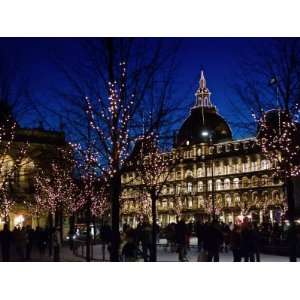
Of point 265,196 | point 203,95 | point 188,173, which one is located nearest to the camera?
point 265,196

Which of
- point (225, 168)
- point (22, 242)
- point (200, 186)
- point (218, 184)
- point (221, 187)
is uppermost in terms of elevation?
point (225, 168)

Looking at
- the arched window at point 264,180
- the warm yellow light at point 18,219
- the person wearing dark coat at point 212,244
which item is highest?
the arched window at point 264,180

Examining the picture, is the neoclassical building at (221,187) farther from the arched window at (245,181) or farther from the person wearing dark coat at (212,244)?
the person wearing dark coat at (212,244)

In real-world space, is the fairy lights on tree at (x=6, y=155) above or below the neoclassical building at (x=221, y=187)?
below

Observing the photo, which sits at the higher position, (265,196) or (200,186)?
(200,186)

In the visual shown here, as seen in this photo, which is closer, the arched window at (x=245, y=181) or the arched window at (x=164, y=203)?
the arched window at (x=245, y=181)

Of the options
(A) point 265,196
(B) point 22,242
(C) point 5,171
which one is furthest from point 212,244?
(A) point 265,196

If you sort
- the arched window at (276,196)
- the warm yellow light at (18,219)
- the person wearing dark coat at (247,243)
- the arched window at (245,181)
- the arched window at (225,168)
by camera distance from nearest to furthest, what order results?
the person wearing dark coat at (247,243) < the warm yellow light at (18,219) < the arched window at (276,196) < the arched window at (245,181) < the arched window at (225,168)

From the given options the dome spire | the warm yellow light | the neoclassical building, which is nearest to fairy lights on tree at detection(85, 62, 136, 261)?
the warm yellow light

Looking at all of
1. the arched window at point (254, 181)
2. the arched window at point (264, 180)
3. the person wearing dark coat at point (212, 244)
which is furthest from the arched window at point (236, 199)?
the person wearing dark coat at point (212, 244)

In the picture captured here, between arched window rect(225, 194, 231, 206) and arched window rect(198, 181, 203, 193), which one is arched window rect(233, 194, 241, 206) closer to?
arched window rect(225, 194, 231, 206)

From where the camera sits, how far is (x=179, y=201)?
93562mm

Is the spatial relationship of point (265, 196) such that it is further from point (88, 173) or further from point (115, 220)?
point (115, 220)
